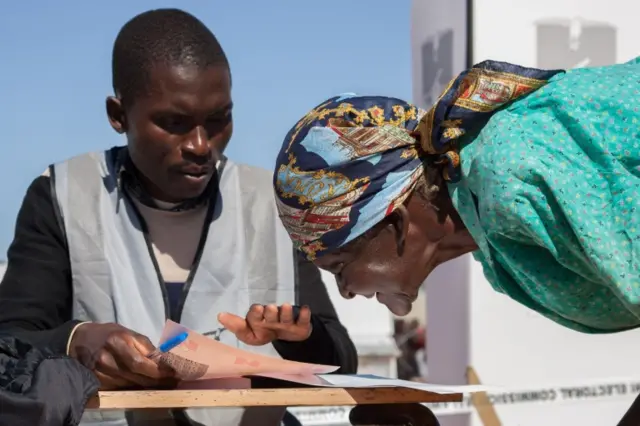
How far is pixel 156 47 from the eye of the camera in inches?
89.3

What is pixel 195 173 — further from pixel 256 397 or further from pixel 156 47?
pixel 256 397

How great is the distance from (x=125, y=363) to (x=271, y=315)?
0.29m

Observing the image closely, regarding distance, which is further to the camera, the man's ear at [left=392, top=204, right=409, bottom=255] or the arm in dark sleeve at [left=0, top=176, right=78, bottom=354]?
the arm in dark sleeve at [left=0, top=176, right=78, bottom=354]

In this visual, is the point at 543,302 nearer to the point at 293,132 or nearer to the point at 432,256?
the point at 432,256

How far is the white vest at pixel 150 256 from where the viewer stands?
7.38ft

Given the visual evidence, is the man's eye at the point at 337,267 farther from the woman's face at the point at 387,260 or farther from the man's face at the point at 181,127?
the man's face at the point at 181,127

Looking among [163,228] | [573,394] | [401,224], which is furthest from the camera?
[573,394]

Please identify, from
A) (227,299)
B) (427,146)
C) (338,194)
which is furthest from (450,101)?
(227,299)

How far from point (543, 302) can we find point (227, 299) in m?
1.03

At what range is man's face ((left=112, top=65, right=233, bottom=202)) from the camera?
2.20 metres

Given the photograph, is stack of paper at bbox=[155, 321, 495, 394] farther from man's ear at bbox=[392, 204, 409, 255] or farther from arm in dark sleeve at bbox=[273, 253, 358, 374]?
arm in dark sleeve at bbox=[273, 253, 358, 374]

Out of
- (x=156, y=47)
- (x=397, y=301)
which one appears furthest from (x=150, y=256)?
(x=397, y=301)

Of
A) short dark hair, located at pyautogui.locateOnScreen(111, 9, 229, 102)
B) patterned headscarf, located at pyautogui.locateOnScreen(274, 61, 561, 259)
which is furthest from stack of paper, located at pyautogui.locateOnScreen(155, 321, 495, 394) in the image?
short dark hair, located at pyautogui.locateOnScreen(111, 9, 229, 102)

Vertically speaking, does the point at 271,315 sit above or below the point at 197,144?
below
